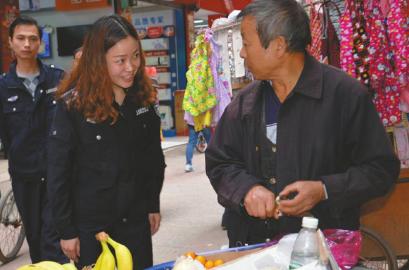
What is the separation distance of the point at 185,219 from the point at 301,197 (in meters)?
4.53

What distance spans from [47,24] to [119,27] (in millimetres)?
11428

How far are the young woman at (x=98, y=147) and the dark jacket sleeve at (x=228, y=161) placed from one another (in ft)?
1.73

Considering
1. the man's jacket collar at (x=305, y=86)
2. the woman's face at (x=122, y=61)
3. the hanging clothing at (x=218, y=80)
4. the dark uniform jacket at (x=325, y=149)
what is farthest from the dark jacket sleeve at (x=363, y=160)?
the hanging clothing at (x=218, y=80)

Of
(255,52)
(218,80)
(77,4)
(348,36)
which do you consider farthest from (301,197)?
(77,4)

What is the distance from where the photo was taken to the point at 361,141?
1.91 m

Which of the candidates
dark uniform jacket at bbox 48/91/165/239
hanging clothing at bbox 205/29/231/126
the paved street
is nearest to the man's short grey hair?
dark uniform jacket at bbox 48/91/165/239

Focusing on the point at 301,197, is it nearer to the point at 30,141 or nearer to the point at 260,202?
the point at 260,202

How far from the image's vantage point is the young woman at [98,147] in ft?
7.86

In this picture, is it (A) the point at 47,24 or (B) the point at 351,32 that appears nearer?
(B) the point at 351,32

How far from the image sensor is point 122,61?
7.85 ft

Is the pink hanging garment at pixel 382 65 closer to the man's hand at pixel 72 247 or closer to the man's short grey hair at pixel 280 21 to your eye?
the man's short grey hair at pixel 280 21

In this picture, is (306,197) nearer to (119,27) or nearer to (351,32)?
(119,27)

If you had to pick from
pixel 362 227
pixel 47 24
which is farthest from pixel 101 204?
pixel 47 24

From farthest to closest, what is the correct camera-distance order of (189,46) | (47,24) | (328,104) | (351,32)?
(189,46) < (47,24) < (351,32) < (328,104)
